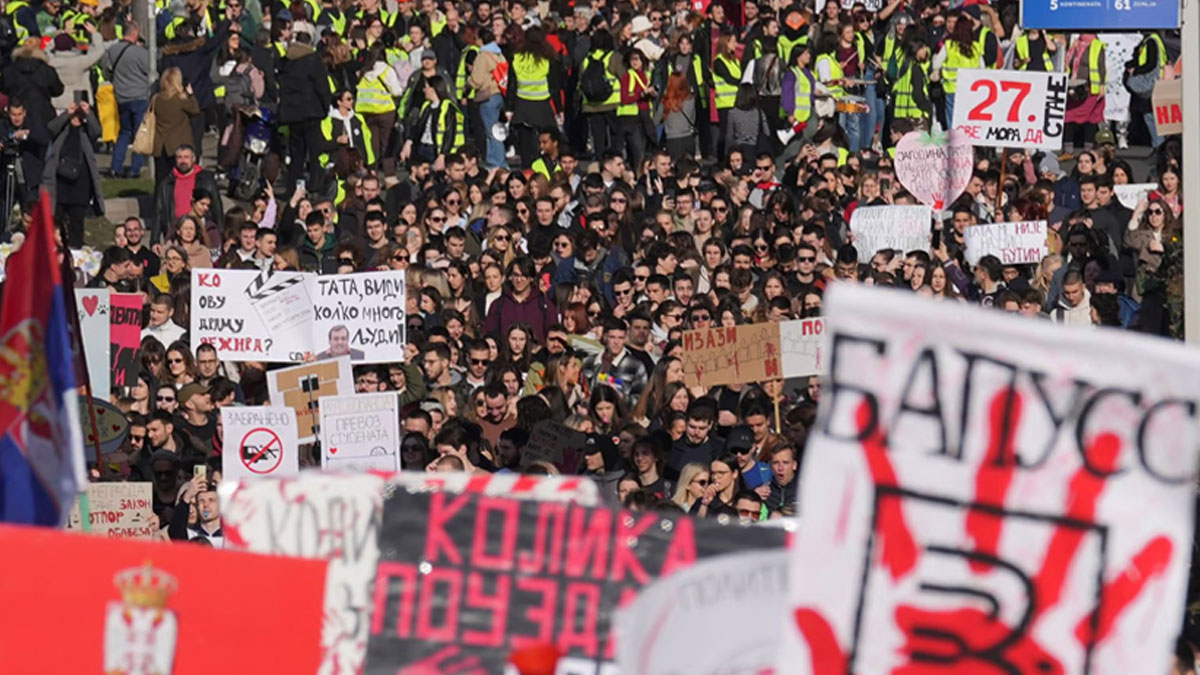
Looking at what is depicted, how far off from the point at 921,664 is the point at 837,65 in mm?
17279

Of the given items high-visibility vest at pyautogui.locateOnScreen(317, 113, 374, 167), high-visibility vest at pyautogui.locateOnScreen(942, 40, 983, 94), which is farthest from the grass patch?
high-visibility vest at pyautogui.locateOnScreen(942, 40, 983, 94)

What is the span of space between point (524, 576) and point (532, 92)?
15460mm

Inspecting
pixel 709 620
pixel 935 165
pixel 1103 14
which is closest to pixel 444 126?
pixel 935 165

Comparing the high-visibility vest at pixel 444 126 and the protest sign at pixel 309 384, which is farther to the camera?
the high-visibility vest at pixel 444 126

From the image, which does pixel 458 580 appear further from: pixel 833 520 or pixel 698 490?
pixel 698 490

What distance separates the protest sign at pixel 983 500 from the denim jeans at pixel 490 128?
16.4 m

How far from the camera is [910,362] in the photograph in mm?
3793

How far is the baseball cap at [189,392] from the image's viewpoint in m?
13.2

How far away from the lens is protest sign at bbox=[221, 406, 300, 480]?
12.0 metres

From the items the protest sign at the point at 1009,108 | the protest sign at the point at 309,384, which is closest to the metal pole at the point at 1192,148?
the protest sign at the point at 309,384

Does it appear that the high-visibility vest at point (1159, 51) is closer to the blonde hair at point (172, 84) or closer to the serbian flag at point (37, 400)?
the blonde hair at point (172, 84)

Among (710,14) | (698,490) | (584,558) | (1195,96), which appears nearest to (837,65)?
(710,14)

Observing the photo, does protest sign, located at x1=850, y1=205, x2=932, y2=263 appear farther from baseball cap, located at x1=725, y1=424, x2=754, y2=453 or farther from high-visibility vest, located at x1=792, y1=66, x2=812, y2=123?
baseball cap, located at x1=725, y1=424, x2=754, y2=453

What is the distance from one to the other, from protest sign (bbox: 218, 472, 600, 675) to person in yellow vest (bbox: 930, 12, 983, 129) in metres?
16.2
